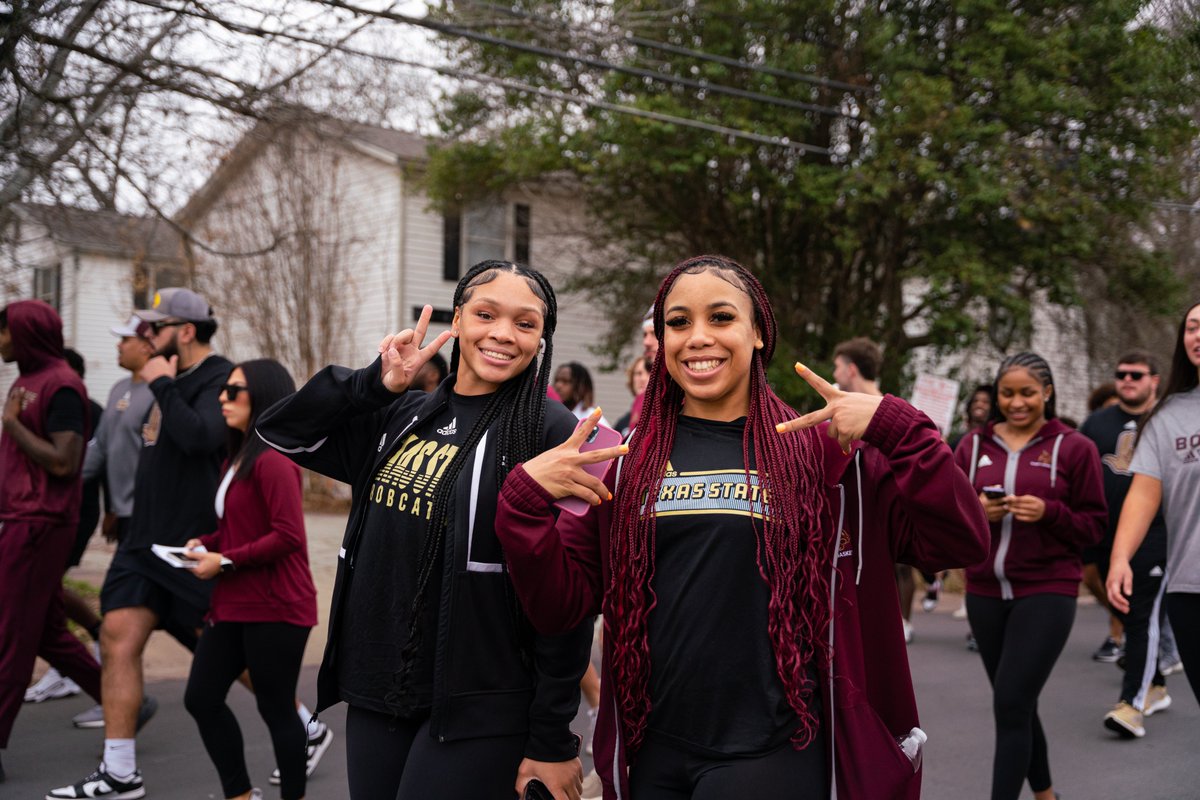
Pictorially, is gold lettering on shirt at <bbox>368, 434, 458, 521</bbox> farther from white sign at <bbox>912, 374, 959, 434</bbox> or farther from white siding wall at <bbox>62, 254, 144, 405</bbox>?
white siding wall at <bbox>62, 254, 144, 405</bbox>

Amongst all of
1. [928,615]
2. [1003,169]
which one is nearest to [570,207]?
[1003,169]

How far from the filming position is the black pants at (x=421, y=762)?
9.32ft

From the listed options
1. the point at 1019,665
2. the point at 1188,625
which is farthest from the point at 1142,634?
the point at 1188,625

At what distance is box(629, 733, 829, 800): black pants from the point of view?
241 centimetres

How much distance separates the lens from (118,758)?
523cm

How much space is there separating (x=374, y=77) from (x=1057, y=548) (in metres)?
9.99

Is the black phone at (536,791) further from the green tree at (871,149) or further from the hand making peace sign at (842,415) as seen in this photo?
the green tree at (871,149)

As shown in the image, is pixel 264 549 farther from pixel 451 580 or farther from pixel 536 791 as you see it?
pixel 536 791

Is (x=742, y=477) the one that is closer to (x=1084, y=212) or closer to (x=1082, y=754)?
(x=1082, y=754)

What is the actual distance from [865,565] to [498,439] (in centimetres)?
106

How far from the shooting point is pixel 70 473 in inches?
225

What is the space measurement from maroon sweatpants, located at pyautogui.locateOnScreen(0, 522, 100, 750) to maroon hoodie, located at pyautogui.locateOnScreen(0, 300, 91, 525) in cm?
10

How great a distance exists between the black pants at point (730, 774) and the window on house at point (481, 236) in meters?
A: 19.0

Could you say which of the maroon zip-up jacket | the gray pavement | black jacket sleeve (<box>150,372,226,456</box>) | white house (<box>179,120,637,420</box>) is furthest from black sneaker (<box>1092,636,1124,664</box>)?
white house (<box>179,120,637,420</box>)
